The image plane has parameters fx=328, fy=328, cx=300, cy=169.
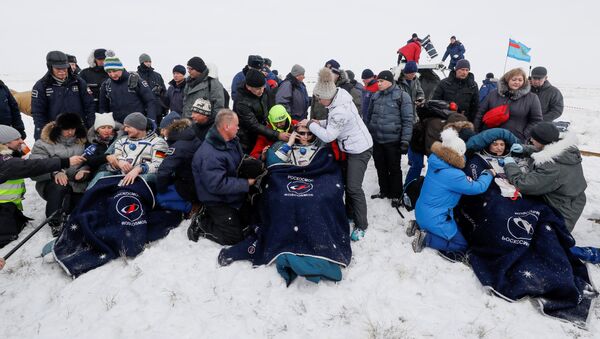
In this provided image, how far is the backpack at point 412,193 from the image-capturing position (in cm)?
554

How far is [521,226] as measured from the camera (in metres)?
4.01

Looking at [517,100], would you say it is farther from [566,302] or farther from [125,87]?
[125,87]

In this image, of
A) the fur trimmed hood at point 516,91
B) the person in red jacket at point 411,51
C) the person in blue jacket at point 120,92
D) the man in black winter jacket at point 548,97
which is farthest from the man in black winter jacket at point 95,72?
the person in red jacket at point 411,51

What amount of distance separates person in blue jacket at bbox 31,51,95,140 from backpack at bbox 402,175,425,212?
628 cm

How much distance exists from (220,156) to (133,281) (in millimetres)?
1809

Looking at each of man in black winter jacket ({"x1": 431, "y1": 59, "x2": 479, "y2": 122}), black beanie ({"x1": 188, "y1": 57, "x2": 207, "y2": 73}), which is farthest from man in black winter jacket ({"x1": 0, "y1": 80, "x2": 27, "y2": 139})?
man in black winter jacket ({"x1": 431, "y1": 59, "x2": 479, "y2": 122})

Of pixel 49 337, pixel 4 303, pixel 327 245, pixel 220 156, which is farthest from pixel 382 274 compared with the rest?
pixel 4 303

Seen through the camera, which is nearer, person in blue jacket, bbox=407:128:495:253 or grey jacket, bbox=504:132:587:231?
grey jacket, bbox=504:132:587:231

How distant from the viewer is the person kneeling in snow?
494cm

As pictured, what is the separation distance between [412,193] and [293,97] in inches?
116

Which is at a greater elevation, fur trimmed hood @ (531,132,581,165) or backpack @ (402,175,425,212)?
fur trimmed hood @ (531,132,581,165)

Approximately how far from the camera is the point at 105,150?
5.43 m

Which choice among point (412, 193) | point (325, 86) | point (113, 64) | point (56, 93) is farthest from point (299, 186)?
point (56, 93)

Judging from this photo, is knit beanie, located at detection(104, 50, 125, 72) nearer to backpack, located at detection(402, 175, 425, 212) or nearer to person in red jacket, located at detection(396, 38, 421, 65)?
backpack, located at detection(402, 175, 425, 212)
